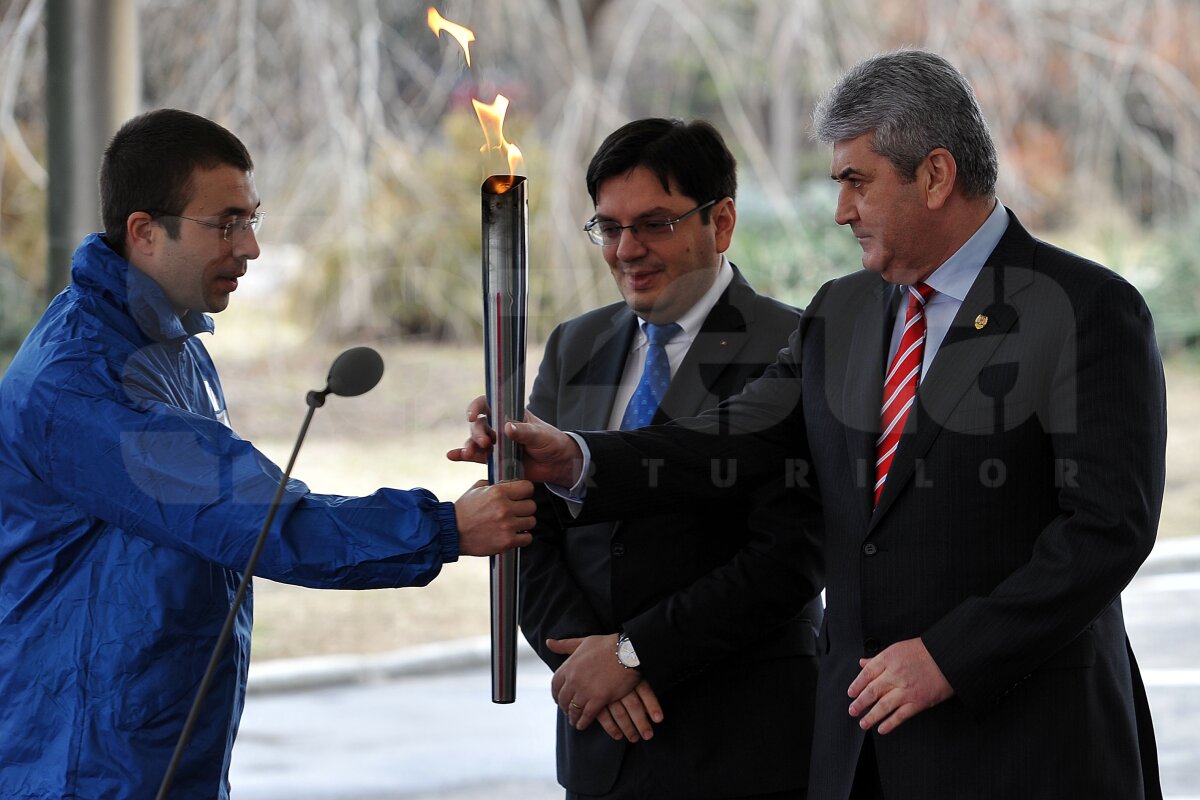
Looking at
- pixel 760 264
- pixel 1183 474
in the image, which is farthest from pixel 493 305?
pixel 1183 474

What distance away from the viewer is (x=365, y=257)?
313 inches

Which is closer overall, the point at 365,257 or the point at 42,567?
the point at 42,567

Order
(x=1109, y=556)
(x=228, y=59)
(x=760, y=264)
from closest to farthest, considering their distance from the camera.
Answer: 1. (x=1109, y=556)
2. (x=228, y=59)
3. (x=760, y=264)

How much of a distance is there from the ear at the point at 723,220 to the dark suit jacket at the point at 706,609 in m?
0.07

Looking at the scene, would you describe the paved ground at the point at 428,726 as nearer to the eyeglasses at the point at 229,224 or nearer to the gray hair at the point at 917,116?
the eyeglasses at the point at 229,224

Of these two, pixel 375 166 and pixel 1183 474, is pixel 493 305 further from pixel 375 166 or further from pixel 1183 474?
pixel 1183 474

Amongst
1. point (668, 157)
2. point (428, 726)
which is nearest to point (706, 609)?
point (668, 157)

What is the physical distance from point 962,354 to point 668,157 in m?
0.69

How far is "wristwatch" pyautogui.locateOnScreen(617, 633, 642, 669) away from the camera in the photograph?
2459mm

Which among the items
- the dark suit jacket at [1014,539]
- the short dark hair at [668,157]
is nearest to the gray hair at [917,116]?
the dark suit jacket at [1014,539]

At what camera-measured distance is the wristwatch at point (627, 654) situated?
2.46 m

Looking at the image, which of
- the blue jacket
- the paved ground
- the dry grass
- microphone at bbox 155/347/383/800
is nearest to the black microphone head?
microphone at bbox 155/347/383/800

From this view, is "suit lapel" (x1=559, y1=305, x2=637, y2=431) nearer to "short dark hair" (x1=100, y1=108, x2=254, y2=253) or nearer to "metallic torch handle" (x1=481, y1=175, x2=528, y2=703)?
"metallic torch handle" (x1=481, y1=175, x2=528, y2=703)

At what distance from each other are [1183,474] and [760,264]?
9.86 feet
